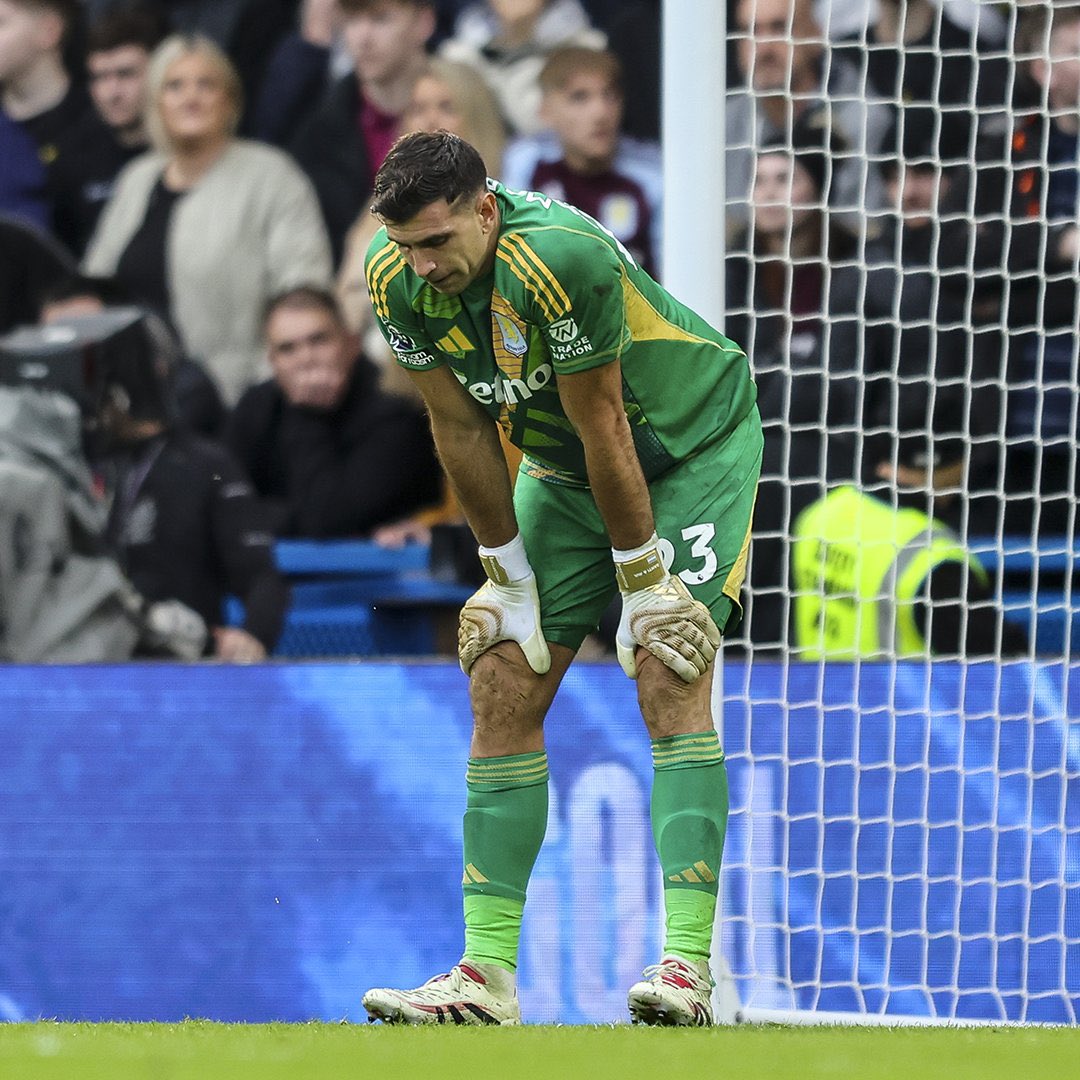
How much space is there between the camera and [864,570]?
5.29 metres

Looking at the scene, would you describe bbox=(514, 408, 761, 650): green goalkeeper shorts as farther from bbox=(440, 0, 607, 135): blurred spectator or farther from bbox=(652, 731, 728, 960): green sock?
bbox=(440, 0, 607, 135): blurred spectator

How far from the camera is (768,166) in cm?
578

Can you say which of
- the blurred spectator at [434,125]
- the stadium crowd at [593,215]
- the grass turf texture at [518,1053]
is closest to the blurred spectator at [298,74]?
the stadium crowd at [593,215]

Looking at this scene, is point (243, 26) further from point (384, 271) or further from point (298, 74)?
point (384, 271)

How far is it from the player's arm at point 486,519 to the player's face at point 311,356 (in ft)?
9.80

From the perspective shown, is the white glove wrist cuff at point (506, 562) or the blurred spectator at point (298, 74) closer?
the white glove wrist cuff at point (506, 562)

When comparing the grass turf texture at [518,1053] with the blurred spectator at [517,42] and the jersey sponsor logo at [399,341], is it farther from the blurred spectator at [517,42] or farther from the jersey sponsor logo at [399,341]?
the blurred spectator at [517,42]

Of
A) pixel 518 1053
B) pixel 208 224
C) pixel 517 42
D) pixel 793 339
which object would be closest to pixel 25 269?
pixel 208 224

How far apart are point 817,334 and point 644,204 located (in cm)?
95

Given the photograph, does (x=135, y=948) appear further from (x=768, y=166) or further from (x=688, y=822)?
(x=768, y=166)

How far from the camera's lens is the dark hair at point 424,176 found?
3.14 m

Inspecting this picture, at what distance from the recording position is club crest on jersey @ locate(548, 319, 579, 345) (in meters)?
3.25

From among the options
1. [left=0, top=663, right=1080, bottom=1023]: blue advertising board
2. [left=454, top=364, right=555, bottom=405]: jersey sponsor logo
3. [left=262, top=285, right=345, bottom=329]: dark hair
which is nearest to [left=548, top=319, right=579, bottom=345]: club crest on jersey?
[left=454, top=364, right=555, bottom=405]: jersey sponsor logo

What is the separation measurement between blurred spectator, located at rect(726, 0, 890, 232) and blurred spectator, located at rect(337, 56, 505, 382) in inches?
38.8
